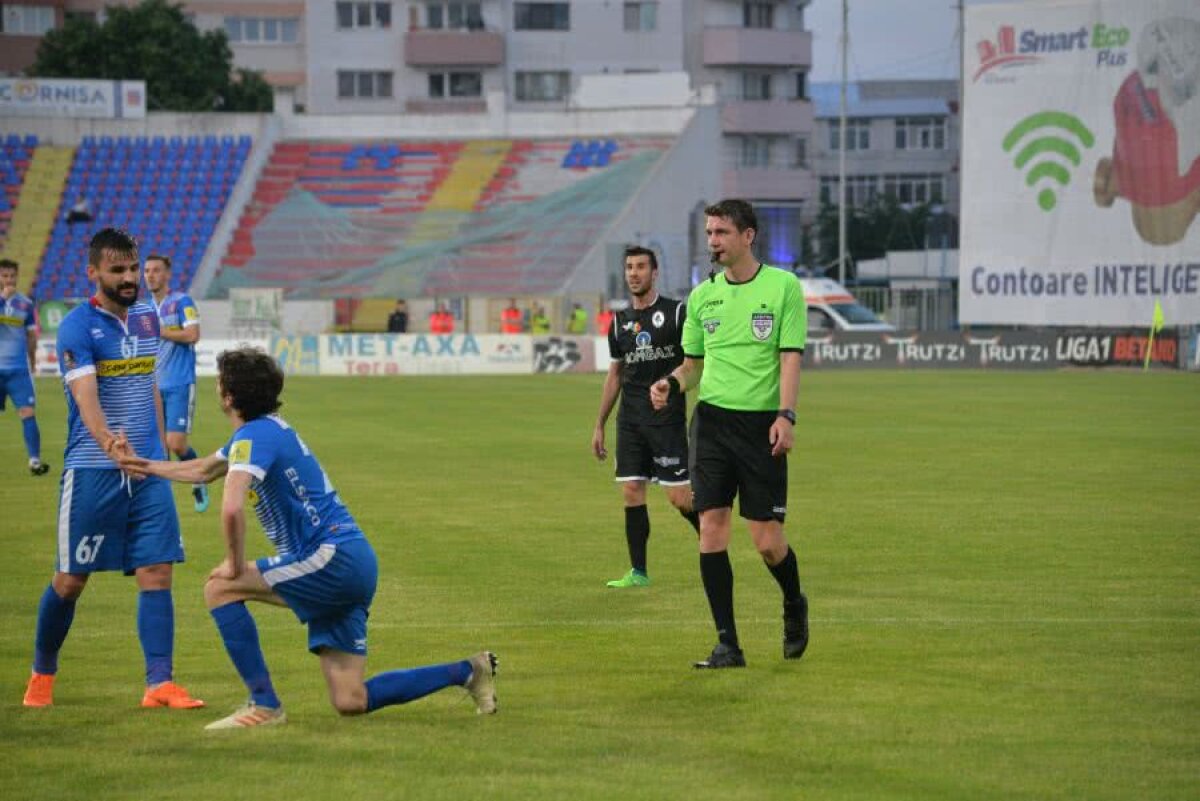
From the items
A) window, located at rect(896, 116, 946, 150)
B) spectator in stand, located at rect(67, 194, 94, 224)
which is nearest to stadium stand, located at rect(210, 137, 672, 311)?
spectator in stand, located at rect(67, 194, 94, 224)

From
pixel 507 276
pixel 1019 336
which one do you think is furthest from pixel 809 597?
pixel 507 276

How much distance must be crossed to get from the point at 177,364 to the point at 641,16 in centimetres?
7269

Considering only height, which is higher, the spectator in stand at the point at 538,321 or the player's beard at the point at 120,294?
the player's beard at the point at 120,294

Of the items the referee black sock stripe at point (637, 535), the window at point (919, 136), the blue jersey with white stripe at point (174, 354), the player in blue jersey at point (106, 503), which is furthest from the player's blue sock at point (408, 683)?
the window at point (919, 136)

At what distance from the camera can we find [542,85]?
290 ft

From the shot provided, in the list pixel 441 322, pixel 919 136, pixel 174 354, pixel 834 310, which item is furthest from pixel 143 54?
pixel 174 354

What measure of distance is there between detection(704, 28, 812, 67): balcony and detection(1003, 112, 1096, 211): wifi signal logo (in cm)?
4461

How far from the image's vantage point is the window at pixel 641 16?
87.9 m

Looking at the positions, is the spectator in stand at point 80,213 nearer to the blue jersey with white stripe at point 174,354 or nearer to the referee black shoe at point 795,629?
the blue jersey with white stripe at point 174,354

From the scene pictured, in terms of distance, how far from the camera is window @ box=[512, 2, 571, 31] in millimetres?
87938

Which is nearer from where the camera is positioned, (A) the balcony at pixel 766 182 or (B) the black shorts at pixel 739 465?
(B) the black shorts at pixel 739 465

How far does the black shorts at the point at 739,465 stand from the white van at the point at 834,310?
4338 cm

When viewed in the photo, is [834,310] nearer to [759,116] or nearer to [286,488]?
[759,116]

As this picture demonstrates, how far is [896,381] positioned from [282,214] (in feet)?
92.0
